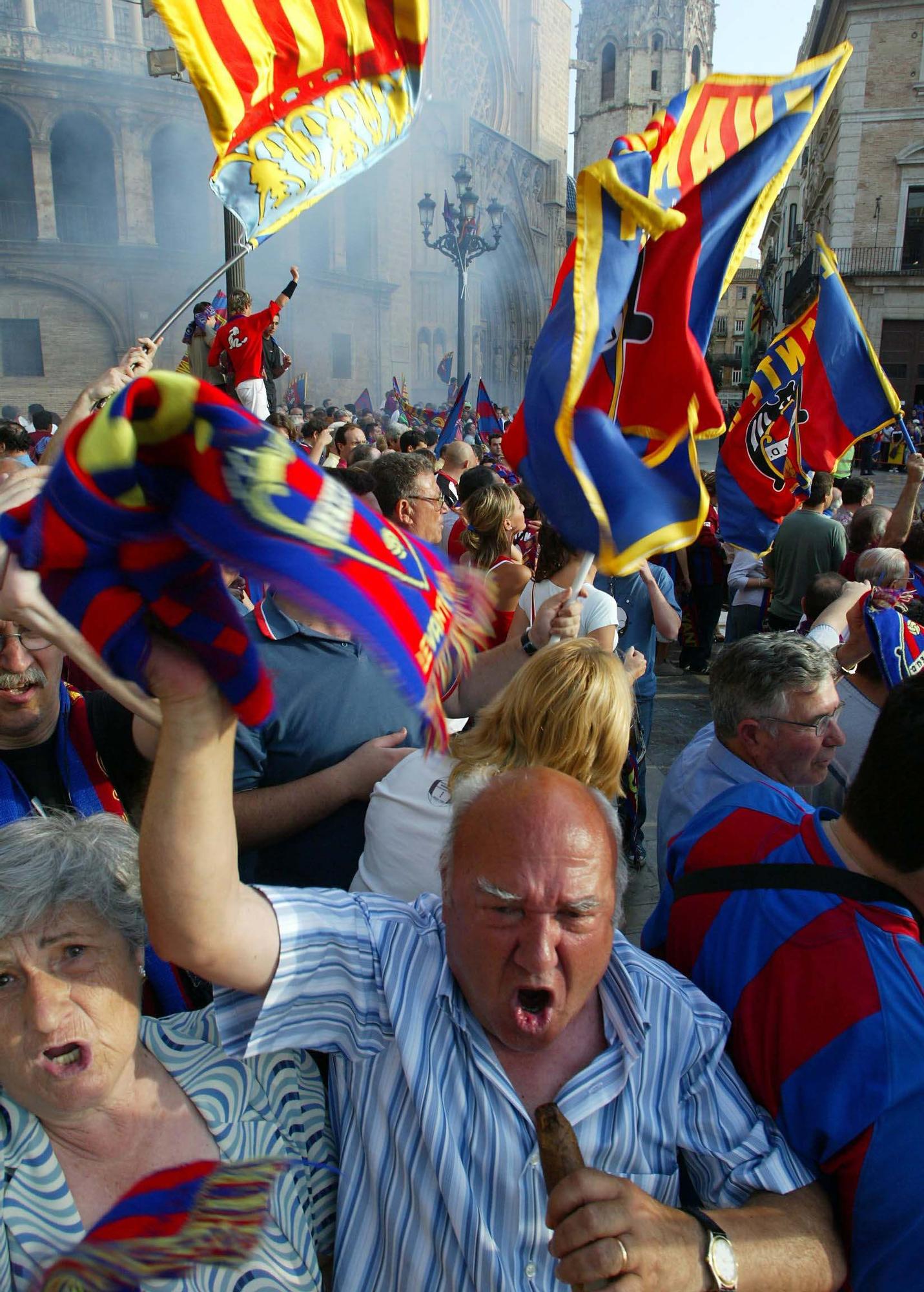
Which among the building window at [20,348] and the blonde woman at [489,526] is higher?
the blonde woman at [489,526]

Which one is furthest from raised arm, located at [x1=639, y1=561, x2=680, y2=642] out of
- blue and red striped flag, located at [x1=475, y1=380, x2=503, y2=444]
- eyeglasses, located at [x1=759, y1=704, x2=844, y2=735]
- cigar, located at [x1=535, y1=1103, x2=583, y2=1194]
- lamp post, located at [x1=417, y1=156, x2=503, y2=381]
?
lamp post, located at [x1=417, y1=156, x2=503, y2=381]

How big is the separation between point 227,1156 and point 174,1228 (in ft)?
0.40

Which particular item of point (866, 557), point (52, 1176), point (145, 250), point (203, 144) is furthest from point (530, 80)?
point (52, 1176)

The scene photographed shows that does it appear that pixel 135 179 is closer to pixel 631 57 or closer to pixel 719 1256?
pixel 719 1256

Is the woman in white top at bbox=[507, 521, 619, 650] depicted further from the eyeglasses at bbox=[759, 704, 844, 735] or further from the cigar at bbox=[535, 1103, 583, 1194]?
the cigar at bbox=[535, 1103, 583, 1194]

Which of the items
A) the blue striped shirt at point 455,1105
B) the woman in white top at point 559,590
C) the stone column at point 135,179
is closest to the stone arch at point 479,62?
the stone column at point 135,179

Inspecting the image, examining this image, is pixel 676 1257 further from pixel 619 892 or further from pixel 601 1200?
pixel 619 892

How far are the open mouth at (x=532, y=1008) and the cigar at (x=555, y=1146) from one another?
0.37ft

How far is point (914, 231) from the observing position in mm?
30172

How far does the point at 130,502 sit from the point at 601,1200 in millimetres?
1088

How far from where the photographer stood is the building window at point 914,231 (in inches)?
1181

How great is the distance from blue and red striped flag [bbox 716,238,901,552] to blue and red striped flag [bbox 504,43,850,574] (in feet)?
6.08

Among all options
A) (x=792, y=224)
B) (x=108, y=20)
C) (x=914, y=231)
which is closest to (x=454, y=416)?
(x=108, y=20)

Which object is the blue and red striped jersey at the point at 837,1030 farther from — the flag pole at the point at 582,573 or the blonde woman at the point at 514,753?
Result: the flag pole at the point at 582,573
